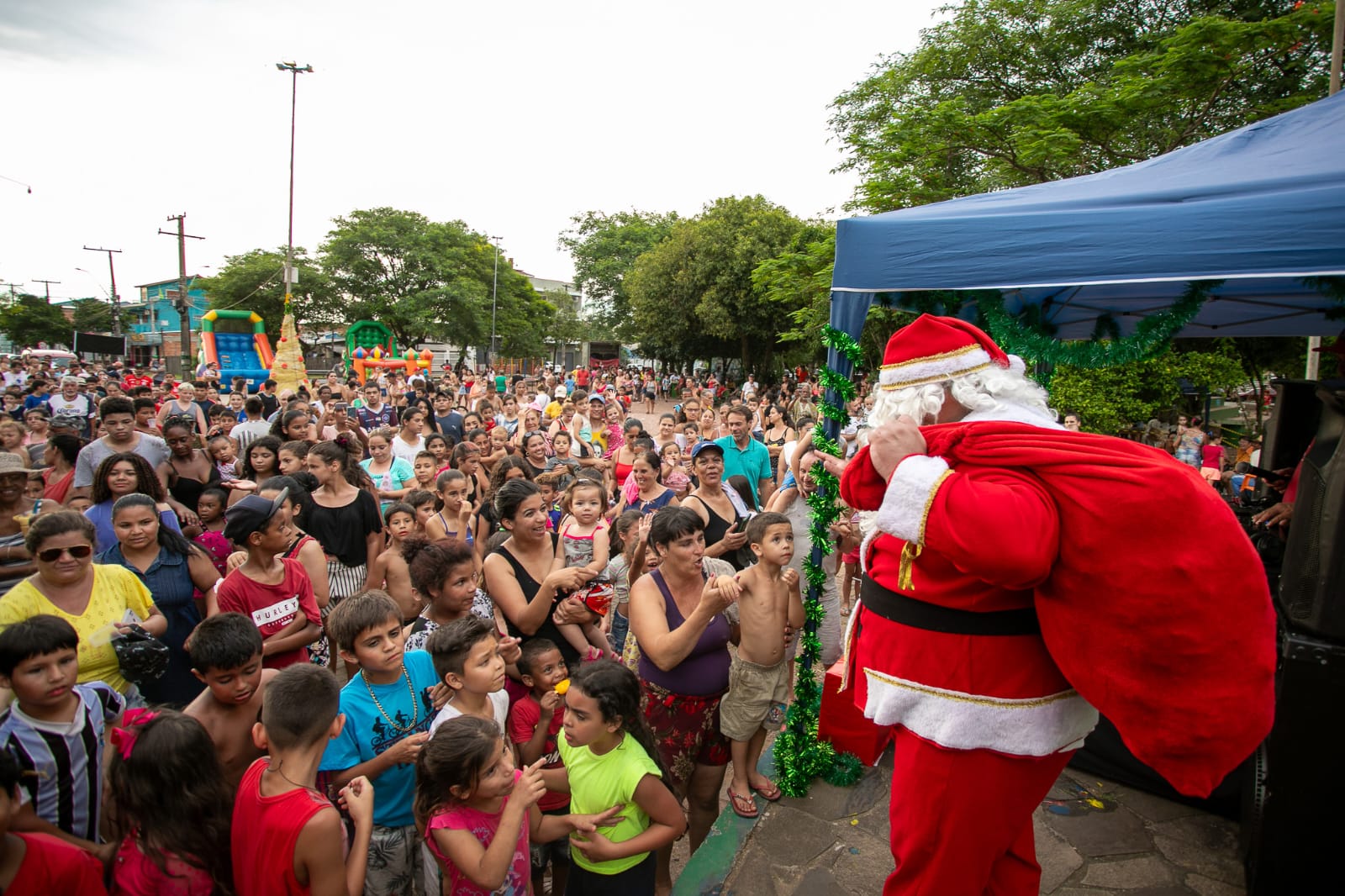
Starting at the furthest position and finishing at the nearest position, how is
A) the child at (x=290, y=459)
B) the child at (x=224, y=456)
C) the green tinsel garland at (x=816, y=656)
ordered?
the child at (x=224, y=456), the child at (x=290, y=459), the green tinsel garland at (x=816, y=656)

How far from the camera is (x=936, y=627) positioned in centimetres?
196

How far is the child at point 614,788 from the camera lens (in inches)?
97.2

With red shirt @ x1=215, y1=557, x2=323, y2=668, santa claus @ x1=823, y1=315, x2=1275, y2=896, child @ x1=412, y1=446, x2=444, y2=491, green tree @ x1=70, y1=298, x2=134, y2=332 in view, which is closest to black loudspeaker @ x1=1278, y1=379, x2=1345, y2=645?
santa claus @ x1=823, y1=315, x2=1275, y2=896

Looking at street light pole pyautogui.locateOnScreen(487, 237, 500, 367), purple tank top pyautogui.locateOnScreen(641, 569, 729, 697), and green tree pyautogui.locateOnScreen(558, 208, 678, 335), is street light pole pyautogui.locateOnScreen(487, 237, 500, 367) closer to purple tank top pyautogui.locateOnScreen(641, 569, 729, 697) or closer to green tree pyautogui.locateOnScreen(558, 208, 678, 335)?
green tree pyautogui.locateOnScreen(558, 208, 678, 335)

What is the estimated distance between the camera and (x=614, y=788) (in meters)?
2.50

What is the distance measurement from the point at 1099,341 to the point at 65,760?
17.0 ft

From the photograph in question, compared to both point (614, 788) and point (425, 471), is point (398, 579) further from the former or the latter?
point (614, 788)

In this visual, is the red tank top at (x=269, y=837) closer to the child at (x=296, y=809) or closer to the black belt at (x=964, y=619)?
the child at (x=296, y=809)

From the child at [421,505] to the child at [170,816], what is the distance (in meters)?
2.60

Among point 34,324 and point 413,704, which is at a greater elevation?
point 34,324

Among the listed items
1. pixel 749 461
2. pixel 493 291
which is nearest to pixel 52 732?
pixel 749 461

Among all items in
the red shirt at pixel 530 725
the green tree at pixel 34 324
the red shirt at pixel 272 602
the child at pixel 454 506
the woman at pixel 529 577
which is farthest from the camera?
the green tree at pixel 34 324

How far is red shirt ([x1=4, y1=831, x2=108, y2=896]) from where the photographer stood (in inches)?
72.5

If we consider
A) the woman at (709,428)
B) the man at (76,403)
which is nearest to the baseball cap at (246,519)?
the woman at (709,428)
